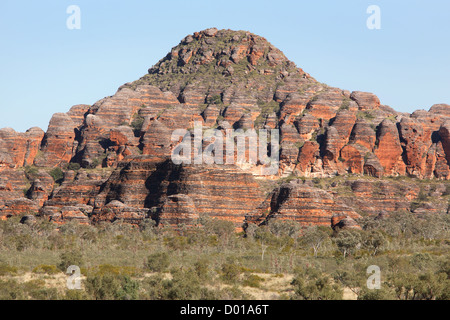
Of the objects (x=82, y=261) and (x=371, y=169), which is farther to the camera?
(x=371, y=169)

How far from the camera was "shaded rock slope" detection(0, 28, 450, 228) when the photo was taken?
4902 inches

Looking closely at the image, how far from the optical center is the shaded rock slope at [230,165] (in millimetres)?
124500

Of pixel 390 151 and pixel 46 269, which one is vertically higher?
pixel 390 151

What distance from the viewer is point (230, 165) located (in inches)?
5335

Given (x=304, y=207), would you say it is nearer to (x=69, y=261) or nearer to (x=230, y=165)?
(x=230, y=165)

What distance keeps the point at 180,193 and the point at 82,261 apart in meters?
45.2

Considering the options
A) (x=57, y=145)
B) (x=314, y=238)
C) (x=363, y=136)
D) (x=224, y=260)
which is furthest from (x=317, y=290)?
(x=57, y=145)

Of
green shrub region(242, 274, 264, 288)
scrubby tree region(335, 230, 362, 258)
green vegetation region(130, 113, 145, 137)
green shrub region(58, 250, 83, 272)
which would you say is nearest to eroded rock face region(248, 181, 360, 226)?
scrubby tree region(335, 230, 362, 258)

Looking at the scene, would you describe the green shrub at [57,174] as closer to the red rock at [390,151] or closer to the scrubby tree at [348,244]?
the red rock at [390,151]

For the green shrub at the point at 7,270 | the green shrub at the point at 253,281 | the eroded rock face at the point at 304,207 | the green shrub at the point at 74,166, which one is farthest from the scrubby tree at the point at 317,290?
the green shrub at the point at 74,166
